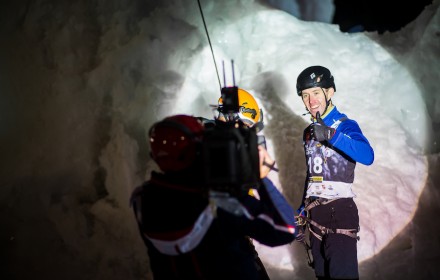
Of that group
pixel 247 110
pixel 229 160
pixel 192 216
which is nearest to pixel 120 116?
pixel 247 110

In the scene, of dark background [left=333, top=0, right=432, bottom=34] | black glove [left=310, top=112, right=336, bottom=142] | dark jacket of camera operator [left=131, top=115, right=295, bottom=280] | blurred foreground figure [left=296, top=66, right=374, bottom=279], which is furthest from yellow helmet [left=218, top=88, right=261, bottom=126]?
dark background [left=333, top=0, right=432, bottom=34]

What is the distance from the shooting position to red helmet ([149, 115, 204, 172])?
1413 mm

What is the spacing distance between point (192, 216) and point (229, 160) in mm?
326

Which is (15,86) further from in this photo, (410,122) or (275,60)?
(410,122)

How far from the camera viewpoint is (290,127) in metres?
4.30

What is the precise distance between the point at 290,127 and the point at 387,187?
4.55 feet

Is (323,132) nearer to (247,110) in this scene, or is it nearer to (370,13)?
(247,110)

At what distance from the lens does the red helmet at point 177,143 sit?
1413 mm

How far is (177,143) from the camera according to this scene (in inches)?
55.7

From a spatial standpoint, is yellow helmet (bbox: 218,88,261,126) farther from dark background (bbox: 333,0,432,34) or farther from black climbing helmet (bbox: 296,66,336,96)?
dark background (bbox: 333,0,432,34)

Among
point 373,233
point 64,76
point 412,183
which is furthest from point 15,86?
point 412,183

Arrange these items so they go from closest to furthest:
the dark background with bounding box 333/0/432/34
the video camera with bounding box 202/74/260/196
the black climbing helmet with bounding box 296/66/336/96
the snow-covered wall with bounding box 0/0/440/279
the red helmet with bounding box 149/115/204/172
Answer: the video camera with bounding box 202/74/260/196 < the red helmet with bounding box 149/115/204/172 < the black climbing helmet with bounding box 296/66/336/96 < the snow-covered wall with bounding box 0/0/440/279 < the dark background with bounding box 333/0/432/34

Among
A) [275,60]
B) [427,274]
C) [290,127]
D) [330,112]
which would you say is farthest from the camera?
[275,60]

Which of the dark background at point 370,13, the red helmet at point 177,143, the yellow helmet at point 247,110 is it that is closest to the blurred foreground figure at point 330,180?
the yellow helmet at point 247,110
